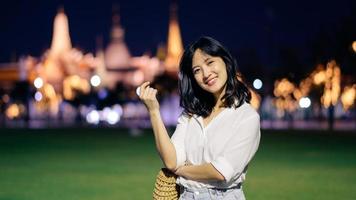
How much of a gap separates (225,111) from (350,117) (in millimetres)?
79047

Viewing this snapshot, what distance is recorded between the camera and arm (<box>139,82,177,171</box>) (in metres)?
3.42

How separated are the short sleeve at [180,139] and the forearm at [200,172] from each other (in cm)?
6

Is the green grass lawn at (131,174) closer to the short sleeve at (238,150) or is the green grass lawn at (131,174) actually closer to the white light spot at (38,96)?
the short sleeve at (238,150)

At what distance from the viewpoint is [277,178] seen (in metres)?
14.5

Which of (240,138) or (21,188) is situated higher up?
(240,138)

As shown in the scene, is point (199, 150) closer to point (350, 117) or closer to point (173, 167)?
point (173, 167)

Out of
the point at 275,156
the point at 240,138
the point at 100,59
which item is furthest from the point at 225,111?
the point at 100,59

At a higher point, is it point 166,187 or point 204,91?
point 204,91

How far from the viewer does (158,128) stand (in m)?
3.46

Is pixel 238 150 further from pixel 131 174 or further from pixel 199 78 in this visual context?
pixel 131 174

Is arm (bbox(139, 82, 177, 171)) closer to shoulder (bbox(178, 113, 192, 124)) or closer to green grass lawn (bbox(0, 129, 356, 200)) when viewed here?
shoulder (bbox(178, 113, 192, 124))

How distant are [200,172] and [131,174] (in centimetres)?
1231

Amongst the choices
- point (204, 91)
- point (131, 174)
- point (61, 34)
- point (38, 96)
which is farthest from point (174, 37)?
point (204, 91)

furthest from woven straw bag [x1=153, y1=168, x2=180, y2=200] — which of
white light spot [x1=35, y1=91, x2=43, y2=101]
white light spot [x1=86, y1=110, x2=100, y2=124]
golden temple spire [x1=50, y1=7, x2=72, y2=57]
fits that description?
golden temple spire [x1=50, y1=7, x2=72, y2=57]
